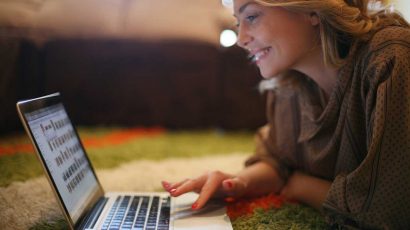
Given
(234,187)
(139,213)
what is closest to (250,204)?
(234,187)

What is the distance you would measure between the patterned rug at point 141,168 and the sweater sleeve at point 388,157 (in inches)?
6.2

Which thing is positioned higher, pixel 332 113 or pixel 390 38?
pixel 390 38

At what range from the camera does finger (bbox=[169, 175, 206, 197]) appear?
34.0 inches

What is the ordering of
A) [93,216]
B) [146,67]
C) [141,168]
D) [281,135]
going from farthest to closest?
[146,67], [141,168], [281,135], [93,216]

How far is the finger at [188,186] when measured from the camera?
864 millimetres

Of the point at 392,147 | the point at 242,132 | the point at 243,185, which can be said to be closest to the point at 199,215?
the point at 243,185

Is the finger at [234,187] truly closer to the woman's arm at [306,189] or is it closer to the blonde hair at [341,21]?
the woman's arm at [306,189]

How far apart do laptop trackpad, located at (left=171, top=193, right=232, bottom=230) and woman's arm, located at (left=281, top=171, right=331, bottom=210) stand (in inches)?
7.7

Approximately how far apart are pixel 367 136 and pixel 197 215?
1.21ft

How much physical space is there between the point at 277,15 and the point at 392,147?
366mm

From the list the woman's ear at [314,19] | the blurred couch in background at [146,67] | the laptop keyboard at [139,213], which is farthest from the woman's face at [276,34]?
the blurred couch in background at [146,67]

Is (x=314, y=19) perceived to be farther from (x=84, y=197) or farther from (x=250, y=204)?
(x=84, y=197)

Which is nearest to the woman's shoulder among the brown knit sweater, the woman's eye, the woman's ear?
the brown knit sweater

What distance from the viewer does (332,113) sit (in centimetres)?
88
